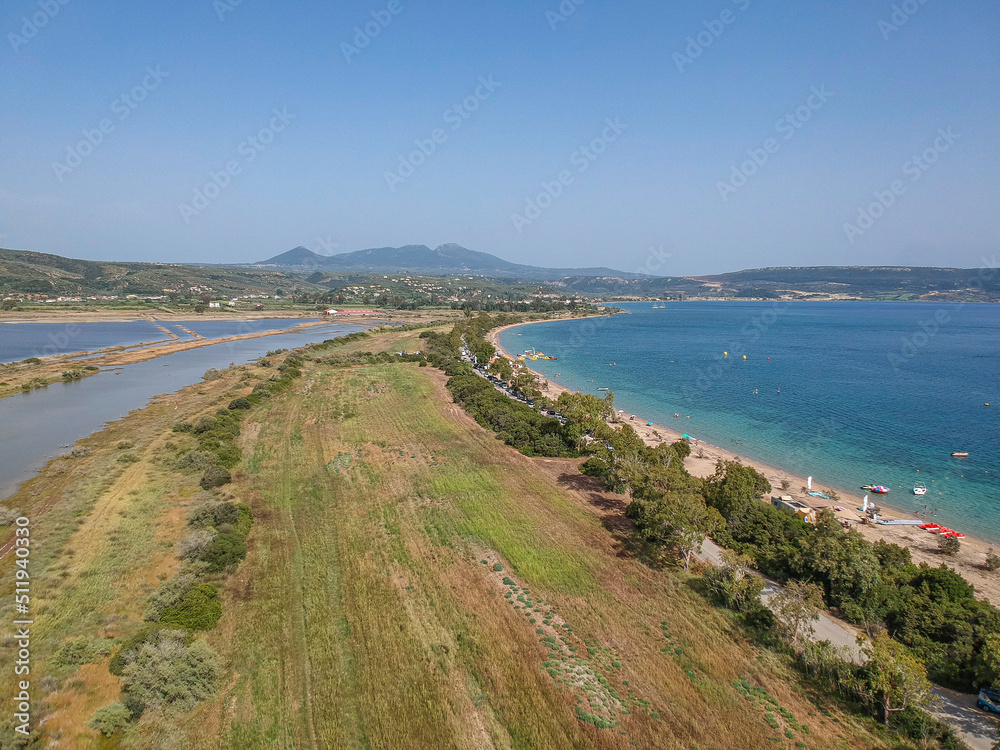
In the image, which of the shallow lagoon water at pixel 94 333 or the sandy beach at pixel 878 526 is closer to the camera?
the sandy beach at pixel 878 526

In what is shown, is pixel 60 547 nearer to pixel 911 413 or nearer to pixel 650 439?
pixel 650 439

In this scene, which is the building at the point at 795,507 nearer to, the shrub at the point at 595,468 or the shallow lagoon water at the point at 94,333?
the shrub at the point at 595,468

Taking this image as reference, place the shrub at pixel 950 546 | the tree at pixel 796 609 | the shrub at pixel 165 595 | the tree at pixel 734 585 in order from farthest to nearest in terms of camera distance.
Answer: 1. the shrub at pixel 950 546
2. the tree at pixel 734 585
3. the shrub at pixel 165 595
4. the tree at pixel 796 609

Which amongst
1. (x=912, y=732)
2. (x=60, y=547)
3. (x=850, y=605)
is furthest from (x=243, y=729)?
(x=850, y=605)

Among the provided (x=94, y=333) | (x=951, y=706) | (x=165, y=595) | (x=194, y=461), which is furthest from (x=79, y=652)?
(x=94, y=333)

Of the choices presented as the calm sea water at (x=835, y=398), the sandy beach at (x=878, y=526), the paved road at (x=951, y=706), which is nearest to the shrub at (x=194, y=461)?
the paved road at (x=951, y=706)
